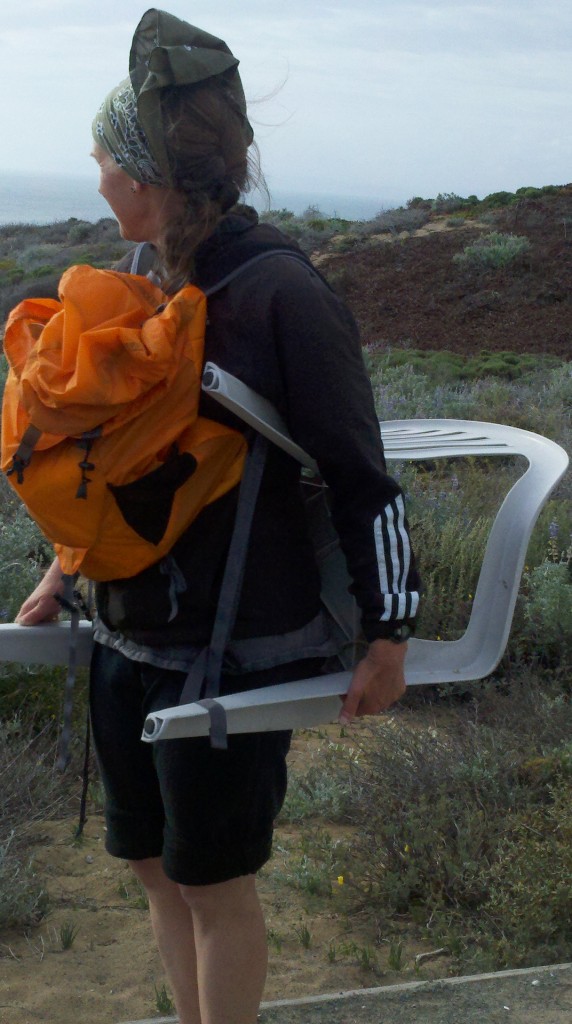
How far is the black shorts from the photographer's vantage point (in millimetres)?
1743


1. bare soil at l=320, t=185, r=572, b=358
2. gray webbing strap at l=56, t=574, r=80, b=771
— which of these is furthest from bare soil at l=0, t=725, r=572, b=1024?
bare soil at l=320, t=185, r=572, b=358

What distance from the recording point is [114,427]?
63.2 inches

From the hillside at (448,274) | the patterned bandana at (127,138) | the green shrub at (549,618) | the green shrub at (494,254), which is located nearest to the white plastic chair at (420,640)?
the patterned bandana at (127,138)

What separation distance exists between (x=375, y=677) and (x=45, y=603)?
0.70 metres

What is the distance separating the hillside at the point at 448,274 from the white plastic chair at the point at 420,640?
1210 cm

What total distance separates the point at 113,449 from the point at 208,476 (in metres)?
0.16

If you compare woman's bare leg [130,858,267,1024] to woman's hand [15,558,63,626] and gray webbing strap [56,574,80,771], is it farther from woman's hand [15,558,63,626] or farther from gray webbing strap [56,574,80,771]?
woman's hand [15,558,63,626]

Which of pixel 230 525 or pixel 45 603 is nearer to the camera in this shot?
pixel 230 525

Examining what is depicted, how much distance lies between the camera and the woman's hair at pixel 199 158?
1669 millimetres

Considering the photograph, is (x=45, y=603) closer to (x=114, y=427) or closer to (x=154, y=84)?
(x=114, y=427)

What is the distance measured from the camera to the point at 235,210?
177 cm

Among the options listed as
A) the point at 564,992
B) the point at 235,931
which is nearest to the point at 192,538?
the point at 235,931

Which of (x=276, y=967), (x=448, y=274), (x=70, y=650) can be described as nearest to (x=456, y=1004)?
(x=276, y=967)

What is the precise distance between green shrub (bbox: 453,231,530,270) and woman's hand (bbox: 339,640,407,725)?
1668 centimetres
